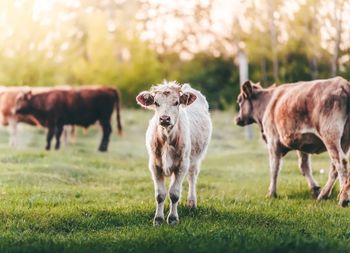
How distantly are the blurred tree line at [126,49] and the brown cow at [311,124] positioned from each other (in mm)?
26329

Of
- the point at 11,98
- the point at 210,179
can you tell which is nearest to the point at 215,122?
the point at 11,98

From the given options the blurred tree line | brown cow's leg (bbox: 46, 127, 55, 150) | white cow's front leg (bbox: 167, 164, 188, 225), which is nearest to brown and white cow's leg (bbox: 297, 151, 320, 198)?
white cow's front leg (bbox: 167, 164, 188, 225)

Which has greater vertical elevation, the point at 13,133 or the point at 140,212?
the point at 140,212

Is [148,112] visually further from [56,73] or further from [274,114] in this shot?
[274,114]

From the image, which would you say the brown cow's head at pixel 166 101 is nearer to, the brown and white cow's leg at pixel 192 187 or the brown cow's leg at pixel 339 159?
the brown and white cow's leg at pixel 192 187

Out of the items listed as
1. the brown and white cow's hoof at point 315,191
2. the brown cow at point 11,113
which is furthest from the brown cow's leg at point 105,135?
the brown and white cow's hoof at point 315,191

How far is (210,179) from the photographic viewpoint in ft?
54.5

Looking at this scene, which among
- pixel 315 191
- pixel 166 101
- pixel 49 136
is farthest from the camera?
pixel 49 136

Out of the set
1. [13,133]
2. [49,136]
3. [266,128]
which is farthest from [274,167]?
[13,133]

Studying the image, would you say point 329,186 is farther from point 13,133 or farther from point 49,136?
point 13,133

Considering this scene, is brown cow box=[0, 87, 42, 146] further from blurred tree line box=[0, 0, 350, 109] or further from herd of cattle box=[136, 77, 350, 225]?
blurred tree line box=[0, 0, 350, 109]

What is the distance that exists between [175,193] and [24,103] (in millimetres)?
16189

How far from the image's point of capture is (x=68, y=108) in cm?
2508

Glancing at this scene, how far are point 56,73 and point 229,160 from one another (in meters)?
27.0
